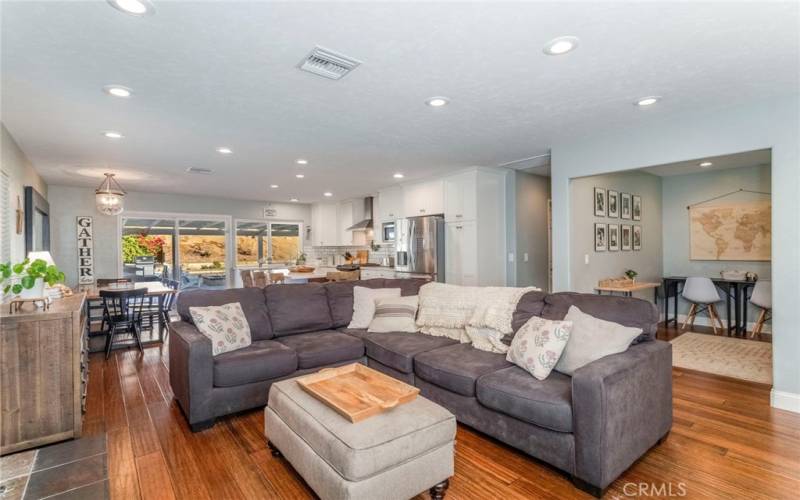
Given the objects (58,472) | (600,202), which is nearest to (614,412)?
(58,472)

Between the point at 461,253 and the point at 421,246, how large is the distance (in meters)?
0.73

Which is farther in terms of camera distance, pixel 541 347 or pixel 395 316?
pixel 395 316

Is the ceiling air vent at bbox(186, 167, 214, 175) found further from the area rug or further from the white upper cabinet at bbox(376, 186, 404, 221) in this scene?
the area rug

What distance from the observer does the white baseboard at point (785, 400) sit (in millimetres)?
2986

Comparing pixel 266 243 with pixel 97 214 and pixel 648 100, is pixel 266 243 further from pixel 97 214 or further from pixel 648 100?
pixel 648 100

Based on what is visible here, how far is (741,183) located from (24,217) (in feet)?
31.1

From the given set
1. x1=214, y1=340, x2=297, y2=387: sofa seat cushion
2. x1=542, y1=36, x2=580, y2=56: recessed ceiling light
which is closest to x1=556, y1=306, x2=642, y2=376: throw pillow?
x1=542, y1=36, x2=580, y2=56: recessed ceiling light

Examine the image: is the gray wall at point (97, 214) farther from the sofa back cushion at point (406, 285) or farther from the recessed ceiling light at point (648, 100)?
the recessed ceiling light at point (648, 100)

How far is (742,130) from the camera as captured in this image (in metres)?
3.28

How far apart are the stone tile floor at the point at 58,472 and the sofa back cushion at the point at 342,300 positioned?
79.0 inches

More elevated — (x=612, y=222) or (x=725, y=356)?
(x=612, y=222)

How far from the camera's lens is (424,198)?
642 centimetres

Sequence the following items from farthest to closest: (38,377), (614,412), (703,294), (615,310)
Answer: (703,294) → (615,310) → (38,377) → (614,412)

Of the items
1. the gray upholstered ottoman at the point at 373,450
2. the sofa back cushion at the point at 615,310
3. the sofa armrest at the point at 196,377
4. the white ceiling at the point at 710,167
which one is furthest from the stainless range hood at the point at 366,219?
the gray upholstered ottoman at the point at 373,450
